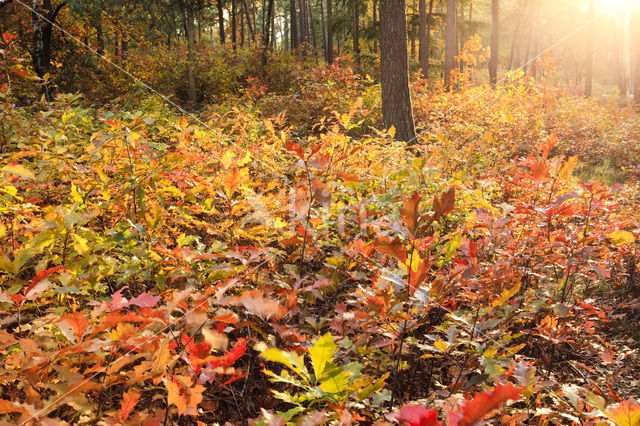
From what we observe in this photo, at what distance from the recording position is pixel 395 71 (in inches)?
279

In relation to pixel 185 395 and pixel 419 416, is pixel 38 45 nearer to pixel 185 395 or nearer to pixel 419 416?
pixel 185 395

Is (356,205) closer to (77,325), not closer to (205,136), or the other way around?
(77,325)

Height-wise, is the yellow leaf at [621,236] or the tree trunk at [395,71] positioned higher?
the tree trunk at [395,71]

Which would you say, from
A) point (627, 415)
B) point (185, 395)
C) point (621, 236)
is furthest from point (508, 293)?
point (185, 395)

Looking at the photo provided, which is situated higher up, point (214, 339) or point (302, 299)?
point (214, 339)

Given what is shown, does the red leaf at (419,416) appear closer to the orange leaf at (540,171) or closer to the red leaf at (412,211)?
the red leaf at (412,211)

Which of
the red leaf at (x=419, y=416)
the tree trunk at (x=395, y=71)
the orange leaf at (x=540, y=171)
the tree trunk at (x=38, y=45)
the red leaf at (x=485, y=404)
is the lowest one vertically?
the red leaf at (x=419, y=416)

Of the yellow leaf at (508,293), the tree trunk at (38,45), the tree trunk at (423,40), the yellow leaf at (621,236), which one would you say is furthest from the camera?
the tree trunk at (423,40)

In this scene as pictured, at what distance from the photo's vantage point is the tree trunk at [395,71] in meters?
6.91

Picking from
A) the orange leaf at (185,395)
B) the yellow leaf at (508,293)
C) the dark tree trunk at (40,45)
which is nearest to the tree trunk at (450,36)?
the dark tree trunk at (40,45)

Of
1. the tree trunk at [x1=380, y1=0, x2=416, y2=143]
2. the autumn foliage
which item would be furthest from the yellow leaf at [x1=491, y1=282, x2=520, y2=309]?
the tree trunk at [x1=380, y1=0, x2=416, y2=143]

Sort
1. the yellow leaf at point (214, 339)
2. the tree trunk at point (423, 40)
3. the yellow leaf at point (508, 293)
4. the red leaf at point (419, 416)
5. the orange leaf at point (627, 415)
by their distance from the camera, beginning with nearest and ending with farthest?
the red leaf at point (419, 416) < the orange leaf at point (627, 415) < the yellow leaf at point (214, 339) < the yellow leaf at point (508, 293) < the tree trunk at point (423, 40)

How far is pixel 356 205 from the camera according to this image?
7.11 ft

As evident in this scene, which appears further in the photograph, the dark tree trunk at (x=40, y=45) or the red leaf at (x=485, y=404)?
the dark tree trunk at (x=40, y=45)
